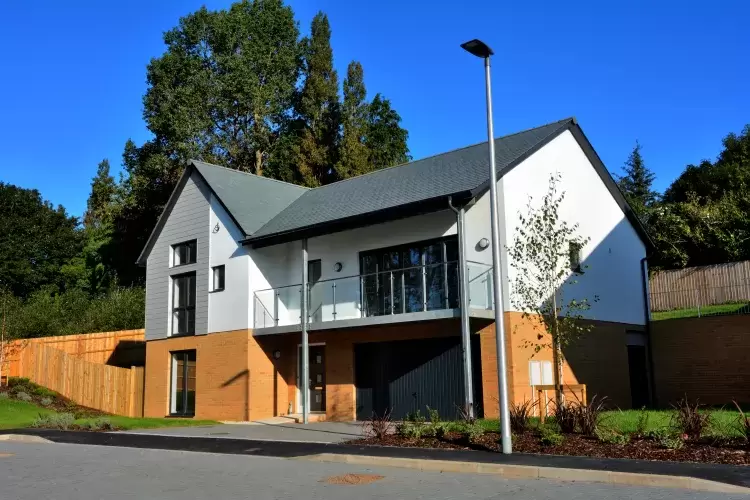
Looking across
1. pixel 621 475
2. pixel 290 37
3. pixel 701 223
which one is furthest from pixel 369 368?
pixel 290 37

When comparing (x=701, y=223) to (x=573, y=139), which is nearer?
(x=573, y=139)

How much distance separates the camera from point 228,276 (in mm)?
23438

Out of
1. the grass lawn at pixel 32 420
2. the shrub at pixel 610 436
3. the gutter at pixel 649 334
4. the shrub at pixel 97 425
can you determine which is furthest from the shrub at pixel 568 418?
the shrub at pixel 97 425

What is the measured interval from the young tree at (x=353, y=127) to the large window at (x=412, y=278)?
1791 cm

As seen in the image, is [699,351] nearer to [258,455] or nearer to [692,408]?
[692,408]

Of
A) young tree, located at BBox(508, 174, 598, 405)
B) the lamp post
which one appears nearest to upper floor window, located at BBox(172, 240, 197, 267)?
young tree, located at BBox(508, 174, 598, 405)

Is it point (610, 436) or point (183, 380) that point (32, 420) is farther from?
point (610, 436)

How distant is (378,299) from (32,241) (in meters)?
36.0

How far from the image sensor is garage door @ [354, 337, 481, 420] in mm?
18984

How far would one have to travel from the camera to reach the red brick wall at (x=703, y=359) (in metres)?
21.0

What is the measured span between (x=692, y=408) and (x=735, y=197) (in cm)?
2644

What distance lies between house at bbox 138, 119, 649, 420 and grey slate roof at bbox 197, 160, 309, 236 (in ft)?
0.24

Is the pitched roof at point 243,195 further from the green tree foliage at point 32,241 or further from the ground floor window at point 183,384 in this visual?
the green tree foliage at point 32,241

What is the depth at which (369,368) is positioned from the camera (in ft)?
69.5
